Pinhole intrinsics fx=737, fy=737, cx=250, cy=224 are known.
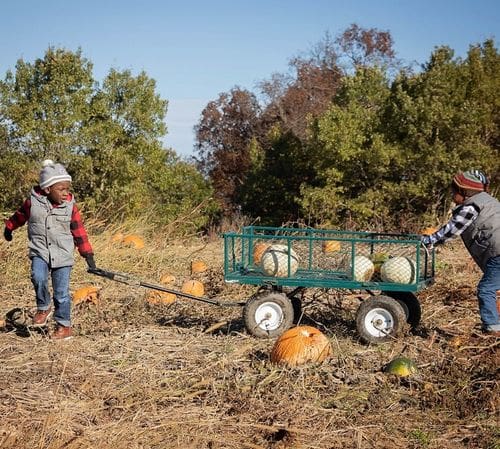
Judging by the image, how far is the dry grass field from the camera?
15.6 feet

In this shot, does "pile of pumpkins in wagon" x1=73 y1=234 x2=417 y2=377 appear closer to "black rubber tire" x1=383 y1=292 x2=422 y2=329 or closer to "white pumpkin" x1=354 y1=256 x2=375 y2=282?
"white pumpkin" x1=354 y1=256 x2=375 y2=282

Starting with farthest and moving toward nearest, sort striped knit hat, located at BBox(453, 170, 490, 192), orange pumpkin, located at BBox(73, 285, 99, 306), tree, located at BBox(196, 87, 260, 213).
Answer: tree, located at BBox(196, 87, 260, 213)
orange pumpkin, located at BBox(73, 285, 99, 306)
striped knit hat, located at BBox(453, 170, 490, 192)

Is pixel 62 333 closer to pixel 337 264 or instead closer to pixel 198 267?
pixel 337 264

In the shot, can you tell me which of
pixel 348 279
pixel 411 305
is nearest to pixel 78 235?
pixel 348 279

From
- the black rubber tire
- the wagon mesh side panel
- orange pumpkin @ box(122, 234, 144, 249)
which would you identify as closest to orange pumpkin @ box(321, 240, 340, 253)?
the wagon mesh side panel

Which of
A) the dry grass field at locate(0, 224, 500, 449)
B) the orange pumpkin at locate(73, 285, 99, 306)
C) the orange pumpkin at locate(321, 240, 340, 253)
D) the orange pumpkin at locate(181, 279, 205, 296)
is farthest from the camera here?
the orange pumpkin at locate(181, 279, 205, 296)

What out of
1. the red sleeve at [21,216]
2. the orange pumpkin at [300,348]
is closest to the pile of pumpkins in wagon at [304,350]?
the orange pumpkin at [300,348]

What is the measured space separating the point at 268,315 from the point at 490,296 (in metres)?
2.03

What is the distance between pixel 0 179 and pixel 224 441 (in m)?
11.5

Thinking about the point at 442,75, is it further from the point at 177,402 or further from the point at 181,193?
the point at 177,402

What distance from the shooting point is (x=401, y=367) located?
Result: 5703 millimetres

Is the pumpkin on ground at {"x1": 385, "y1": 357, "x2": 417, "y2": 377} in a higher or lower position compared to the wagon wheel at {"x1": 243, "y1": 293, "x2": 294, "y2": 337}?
lower

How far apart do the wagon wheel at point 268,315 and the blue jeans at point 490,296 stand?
1.74 meters

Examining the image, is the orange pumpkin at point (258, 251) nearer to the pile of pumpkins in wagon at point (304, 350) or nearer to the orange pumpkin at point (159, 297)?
the pile of pumpkins in wagon at point (304, 350)
